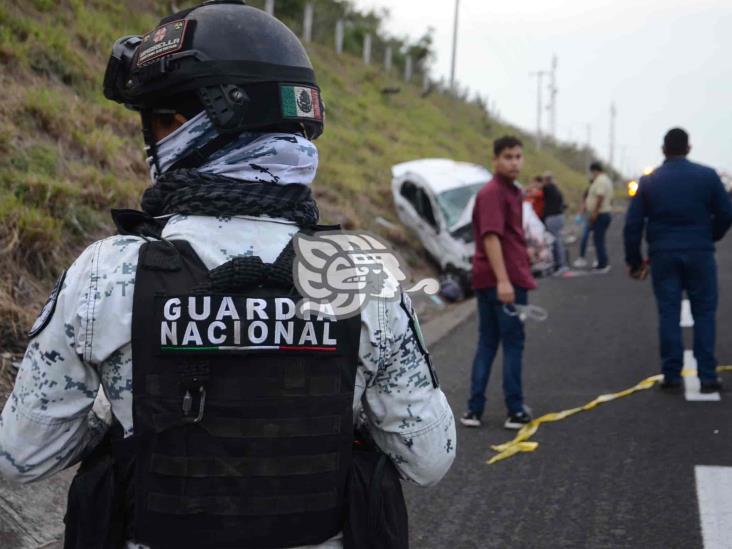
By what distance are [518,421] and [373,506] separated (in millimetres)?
4599

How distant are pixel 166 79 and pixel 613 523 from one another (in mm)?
3440

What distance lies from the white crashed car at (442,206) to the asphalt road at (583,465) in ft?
22.0

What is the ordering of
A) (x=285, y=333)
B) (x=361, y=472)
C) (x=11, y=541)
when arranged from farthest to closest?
(x=11, y=541) → (x=361, y=472) → (x=285, y=333)

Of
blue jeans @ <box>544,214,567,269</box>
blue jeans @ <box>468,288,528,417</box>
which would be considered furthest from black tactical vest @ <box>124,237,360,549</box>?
blue jeans @ <box>544,214,567,269</box>

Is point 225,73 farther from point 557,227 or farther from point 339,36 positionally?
point 339,36

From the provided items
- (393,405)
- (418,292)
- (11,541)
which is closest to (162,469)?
(393,405)

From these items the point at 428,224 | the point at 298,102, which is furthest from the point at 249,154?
the point at 428,224

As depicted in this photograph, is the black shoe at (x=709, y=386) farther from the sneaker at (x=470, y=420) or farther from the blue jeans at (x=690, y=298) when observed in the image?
the sneaker at (x=470, y=420)

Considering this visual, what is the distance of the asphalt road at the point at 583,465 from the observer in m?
4.53

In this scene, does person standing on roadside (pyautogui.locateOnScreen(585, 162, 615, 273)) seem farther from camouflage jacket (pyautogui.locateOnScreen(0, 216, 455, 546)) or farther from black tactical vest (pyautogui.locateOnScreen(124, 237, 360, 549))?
black tactical vest (pyautogui.locateOnScreen(124, 237, 360, 549))

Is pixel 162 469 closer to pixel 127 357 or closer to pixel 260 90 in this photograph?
pixel 127 357

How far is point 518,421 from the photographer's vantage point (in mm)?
6379

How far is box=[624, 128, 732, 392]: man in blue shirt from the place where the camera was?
6.81m

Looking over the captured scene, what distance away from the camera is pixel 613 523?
4590 mm
